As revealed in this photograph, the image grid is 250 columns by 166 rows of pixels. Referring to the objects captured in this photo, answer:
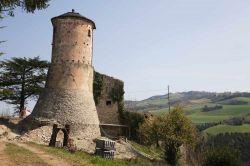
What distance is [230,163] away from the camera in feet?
75.0

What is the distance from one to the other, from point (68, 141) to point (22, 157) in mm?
7362

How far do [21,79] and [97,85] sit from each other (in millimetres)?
9374

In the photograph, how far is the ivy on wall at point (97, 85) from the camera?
1538 inches

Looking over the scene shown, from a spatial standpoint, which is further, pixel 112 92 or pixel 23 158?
pixel 112 92

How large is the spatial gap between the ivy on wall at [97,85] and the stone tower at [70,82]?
7605 mm

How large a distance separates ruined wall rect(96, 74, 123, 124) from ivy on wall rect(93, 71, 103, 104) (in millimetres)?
280

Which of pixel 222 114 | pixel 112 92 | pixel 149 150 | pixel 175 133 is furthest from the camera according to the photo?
pixel 222 114

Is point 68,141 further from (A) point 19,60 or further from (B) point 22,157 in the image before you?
(A) point 19,60

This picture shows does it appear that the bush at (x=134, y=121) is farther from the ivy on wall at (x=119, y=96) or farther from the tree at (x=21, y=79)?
the tree at (x=21, y=79)

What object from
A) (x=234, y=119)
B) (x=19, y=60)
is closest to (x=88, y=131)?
(x=19, y=60)

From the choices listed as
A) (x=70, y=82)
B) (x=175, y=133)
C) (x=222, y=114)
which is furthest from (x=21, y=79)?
(x=222, y=114)

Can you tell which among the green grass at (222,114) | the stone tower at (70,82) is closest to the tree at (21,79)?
the stone tower at (70,82)

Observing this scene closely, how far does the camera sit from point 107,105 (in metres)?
39.5

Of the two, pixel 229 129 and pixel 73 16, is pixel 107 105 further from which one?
→ pixel 229 129
